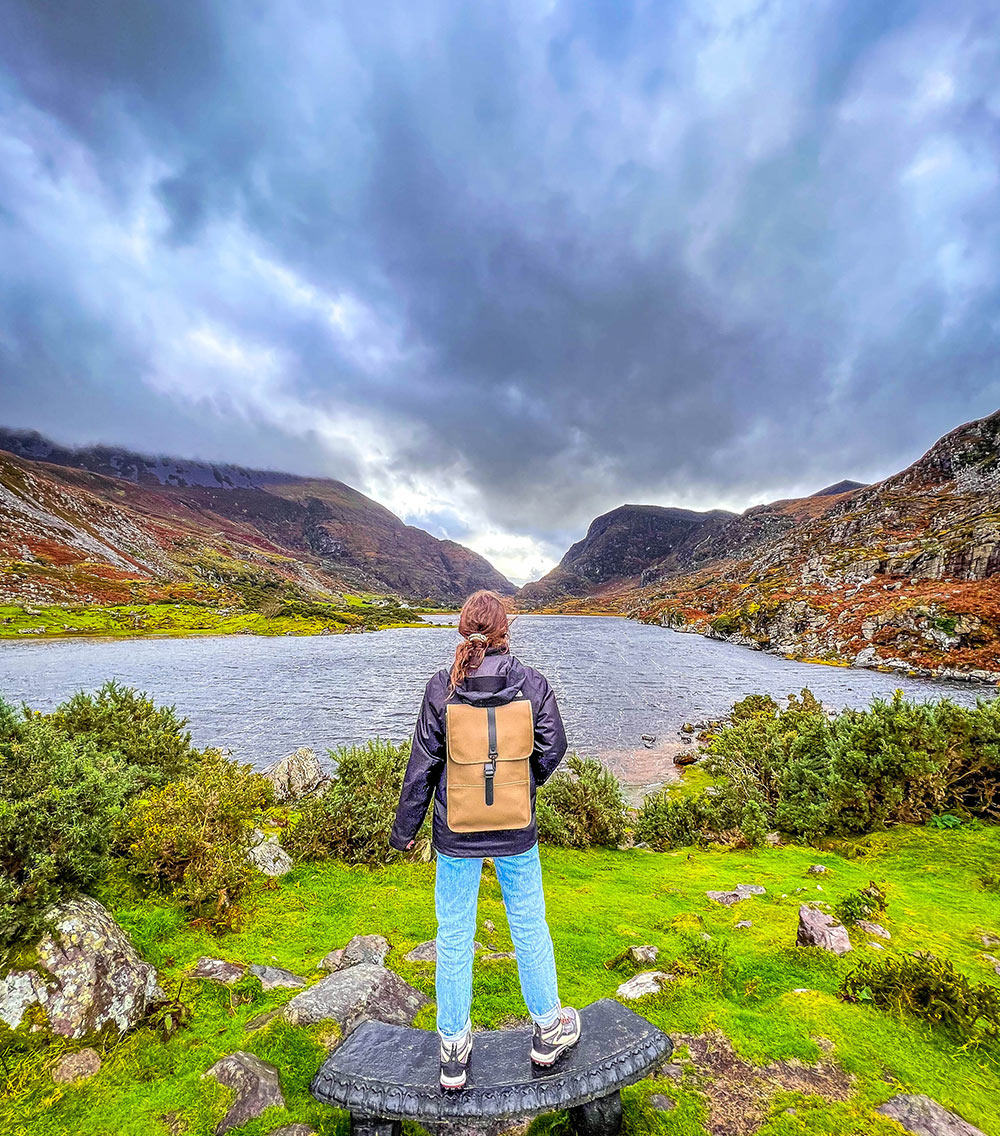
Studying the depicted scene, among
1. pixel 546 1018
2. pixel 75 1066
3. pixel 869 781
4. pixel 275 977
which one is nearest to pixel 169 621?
pixel 275 977

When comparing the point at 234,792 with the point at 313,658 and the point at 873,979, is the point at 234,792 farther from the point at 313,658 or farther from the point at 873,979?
the point at 313,658

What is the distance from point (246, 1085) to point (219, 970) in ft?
5.25

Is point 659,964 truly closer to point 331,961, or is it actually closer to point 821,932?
point 821,932

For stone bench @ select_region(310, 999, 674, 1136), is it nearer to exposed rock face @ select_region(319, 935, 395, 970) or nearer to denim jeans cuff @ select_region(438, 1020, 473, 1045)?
denim jeans cuff @ select_region(438, 1020, 473, 1045)

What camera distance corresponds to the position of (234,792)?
23.6ft

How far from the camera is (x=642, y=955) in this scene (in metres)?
5.41

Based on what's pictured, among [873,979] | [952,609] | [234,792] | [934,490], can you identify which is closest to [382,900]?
[234,792]

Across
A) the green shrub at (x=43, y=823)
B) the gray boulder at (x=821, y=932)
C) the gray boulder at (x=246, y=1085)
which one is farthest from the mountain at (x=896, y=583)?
the green shrub at (x=43, y=823)

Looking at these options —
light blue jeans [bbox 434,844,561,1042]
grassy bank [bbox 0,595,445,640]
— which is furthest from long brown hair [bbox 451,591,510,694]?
grassy bank [bbox 0,595,445,640]

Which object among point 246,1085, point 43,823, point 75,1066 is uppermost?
point 43,823

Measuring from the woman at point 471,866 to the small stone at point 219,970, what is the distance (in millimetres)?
2640

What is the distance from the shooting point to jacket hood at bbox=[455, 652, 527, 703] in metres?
3.66

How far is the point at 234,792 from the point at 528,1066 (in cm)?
550

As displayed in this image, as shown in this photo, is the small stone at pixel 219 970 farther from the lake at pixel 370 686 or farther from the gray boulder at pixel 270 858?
the lake at pixel 370 686
